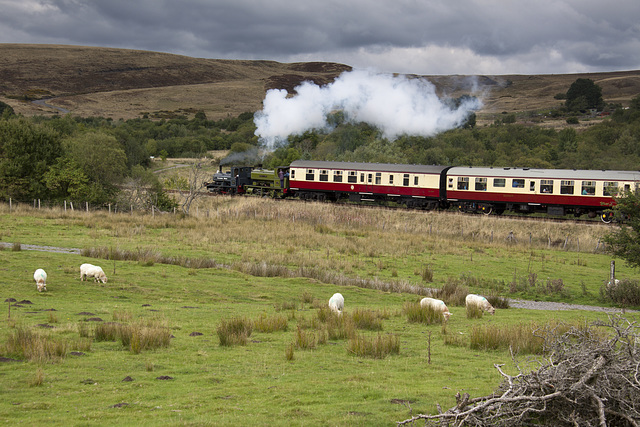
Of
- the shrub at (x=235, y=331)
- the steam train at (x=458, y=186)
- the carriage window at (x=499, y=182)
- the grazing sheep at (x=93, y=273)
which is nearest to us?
the shrub at (x=235, y=331)

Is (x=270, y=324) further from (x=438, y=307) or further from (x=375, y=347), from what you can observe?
(x=438, y=307)

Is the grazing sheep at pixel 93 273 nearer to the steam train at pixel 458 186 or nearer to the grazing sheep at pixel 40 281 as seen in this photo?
the grazing sheep at pixel 40 281

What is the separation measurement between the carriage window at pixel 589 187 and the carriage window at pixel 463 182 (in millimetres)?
8526

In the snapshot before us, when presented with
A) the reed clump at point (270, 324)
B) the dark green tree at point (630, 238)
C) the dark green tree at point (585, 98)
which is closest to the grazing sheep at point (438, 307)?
the reed clump at point (270, 324)

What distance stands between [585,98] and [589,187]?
383 feet

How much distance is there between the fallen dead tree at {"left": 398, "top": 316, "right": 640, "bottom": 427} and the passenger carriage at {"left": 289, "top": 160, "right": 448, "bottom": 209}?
4203 centimetres

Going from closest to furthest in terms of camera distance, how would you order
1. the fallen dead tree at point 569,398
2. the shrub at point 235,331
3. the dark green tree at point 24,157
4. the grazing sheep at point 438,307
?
the fallen dead tree at point 569,398, the shrub at point 235,331, the grazing sheep at point 438,307, the dark green tree at point 24,157

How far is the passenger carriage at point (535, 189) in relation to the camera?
138ft

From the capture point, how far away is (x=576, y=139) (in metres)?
89.6

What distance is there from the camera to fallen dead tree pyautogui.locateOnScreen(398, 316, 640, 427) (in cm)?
661

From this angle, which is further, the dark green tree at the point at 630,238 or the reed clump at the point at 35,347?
the dark green tree at the point at 630,238

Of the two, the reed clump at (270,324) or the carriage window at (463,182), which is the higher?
the carriage window at (463,182)

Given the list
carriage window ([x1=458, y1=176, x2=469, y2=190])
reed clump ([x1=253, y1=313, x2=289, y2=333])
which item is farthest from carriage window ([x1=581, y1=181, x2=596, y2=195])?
reed clump ([x1=253, y1=313, x2=289, y2=333])

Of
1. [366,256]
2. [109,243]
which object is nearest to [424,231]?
[366,256]
